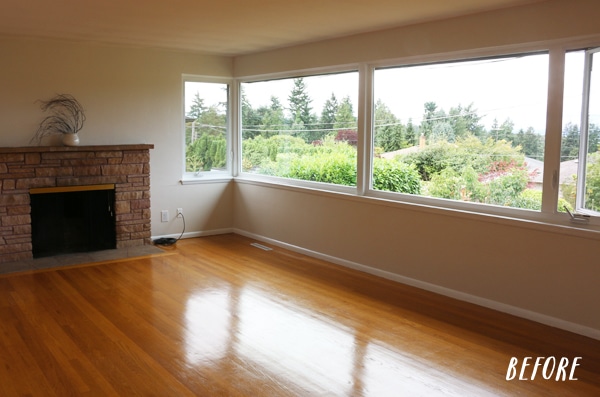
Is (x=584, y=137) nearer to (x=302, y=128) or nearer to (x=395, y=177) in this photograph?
(x=395, y=177)

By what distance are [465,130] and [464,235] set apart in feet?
2.78

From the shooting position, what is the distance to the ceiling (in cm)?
386

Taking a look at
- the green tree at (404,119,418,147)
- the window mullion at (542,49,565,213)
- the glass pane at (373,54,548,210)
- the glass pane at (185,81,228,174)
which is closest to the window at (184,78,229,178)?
the glass pane at (185,81,228,174)

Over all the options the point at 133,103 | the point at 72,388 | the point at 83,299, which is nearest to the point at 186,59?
the point at 133,103

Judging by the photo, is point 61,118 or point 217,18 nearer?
point 217,18

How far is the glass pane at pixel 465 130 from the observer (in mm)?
4017

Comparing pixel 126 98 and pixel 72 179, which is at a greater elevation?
pixel 126 98

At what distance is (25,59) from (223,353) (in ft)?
13.0

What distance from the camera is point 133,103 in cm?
624

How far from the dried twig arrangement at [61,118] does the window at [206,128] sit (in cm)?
130

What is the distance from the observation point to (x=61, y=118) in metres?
5.81

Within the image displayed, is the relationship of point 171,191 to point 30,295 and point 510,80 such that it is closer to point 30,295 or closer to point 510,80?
point 30,295

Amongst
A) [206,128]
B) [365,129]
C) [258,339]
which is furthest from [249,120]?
[258,339]

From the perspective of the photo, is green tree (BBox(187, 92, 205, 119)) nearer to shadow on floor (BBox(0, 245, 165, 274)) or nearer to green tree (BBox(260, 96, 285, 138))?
green tree (BBox(260, 96, 285, 138))
